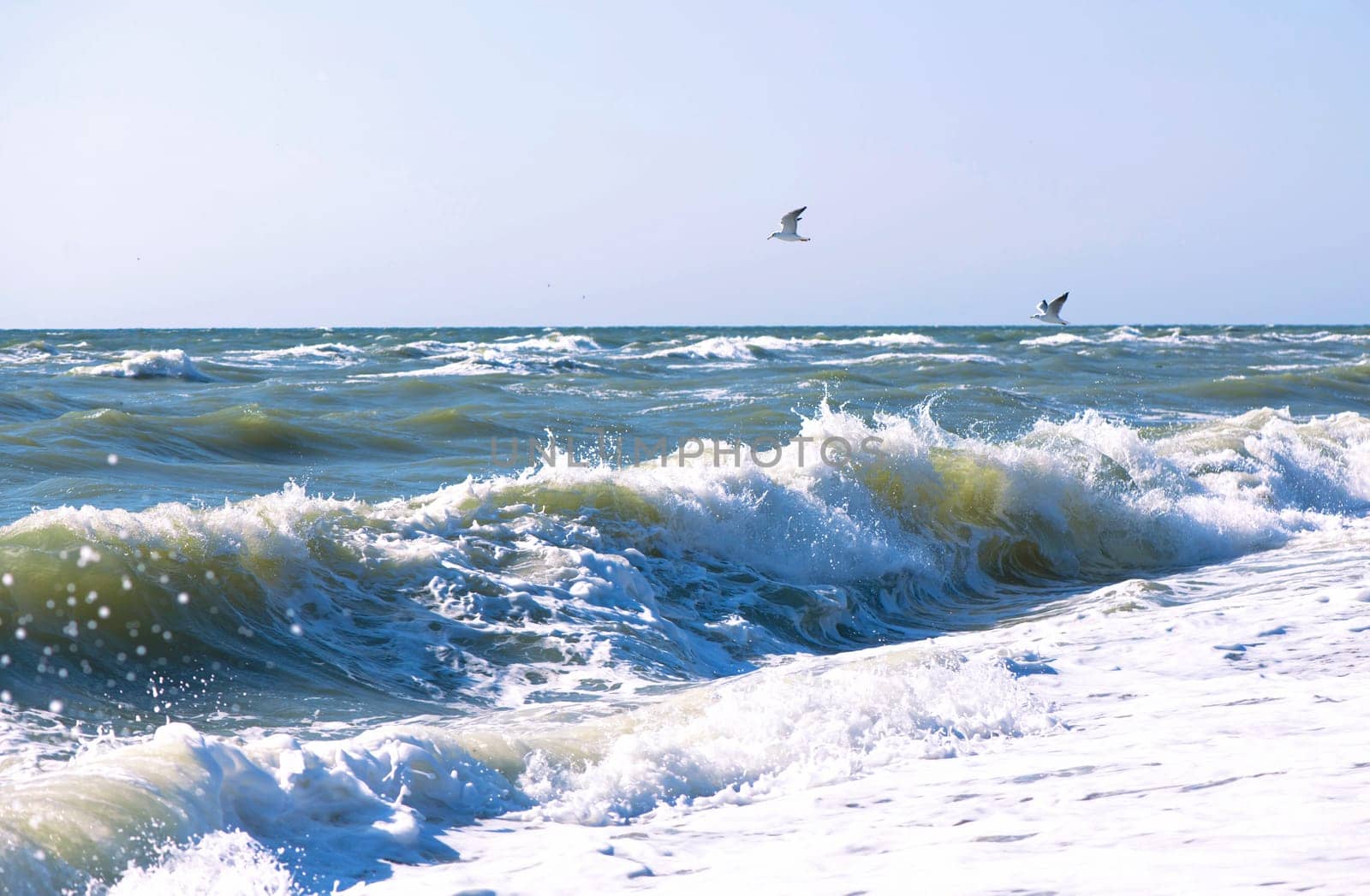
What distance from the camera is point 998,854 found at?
3.43 meters

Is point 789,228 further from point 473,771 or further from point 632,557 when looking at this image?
point 473,771

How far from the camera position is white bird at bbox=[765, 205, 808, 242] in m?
14.5

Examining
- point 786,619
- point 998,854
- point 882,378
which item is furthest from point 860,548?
point 882,378

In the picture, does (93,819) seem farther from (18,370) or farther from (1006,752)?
(18,370)

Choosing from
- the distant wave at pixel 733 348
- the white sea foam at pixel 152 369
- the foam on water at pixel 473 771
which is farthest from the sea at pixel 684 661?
the distant wave at pixel 733 348

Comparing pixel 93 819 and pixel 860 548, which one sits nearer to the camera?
pixel 93 819

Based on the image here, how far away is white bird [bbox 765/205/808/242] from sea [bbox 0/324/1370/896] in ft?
8.73

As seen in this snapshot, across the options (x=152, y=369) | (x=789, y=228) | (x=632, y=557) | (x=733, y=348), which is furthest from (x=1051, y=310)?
(x=733, y=348)

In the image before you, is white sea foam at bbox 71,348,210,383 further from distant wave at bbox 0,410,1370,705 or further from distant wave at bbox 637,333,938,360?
distant wave at bbox 0,410,1370,705

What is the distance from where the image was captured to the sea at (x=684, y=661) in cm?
353

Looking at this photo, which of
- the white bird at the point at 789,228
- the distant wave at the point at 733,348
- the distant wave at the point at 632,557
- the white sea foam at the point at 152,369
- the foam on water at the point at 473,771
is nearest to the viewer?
the foam on water at the point at 473,771

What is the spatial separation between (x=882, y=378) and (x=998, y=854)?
84.6 ft

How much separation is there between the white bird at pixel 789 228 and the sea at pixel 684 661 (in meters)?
2.66

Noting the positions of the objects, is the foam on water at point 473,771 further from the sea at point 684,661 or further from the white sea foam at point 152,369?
the white sea foam at point 152,369
